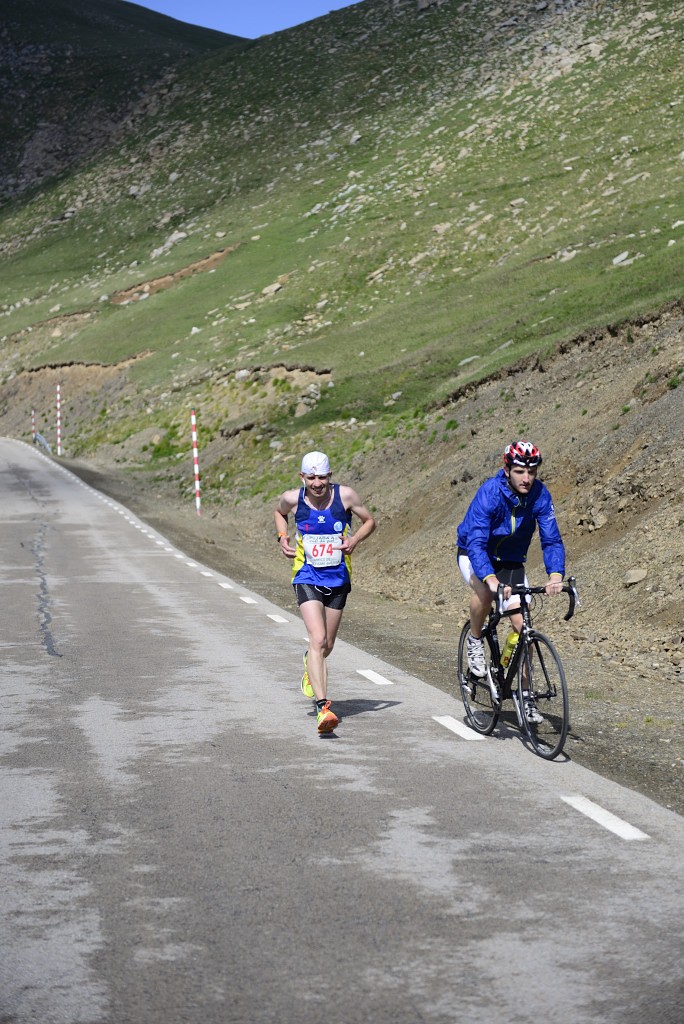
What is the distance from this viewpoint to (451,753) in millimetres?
8875

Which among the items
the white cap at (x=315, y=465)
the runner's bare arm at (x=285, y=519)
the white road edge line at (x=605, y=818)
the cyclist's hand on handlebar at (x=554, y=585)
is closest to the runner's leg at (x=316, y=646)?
the runner's bare arm at (x=285, y=519)

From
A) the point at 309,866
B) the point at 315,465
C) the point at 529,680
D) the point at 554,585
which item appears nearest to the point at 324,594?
the point at 315,465

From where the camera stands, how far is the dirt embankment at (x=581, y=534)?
11156 mm

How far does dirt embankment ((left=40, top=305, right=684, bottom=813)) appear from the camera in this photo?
11.2 meters

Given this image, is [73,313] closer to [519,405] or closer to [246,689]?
[519,405]

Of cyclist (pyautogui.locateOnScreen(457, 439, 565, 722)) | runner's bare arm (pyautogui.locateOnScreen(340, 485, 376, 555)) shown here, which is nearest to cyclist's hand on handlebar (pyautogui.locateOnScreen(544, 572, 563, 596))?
cyclist (pyautogui.locateOnScreen(457, 439, 565, 722))

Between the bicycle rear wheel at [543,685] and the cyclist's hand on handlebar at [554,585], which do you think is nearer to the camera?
the bicycle rear wheel at [543,685]

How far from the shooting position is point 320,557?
32.3 ft

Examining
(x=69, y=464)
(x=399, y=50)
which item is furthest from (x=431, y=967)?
(x=399, y=50)

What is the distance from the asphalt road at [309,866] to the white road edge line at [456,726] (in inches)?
1.6

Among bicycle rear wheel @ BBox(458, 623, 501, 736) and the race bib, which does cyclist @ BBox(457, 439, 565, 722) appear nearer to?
bicycle rear wheel @ BBox(458, 623, 501, 736)

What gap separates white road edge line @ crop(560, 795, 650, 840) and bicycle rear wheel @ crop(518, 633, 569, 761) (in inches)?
41.0

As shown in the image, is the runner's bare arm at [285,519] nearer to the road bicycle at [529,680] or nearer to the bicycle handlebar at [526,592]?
the road bicycle at [529,680]

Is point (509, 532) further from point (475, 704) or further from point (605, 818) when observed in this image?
point (605, 818)
